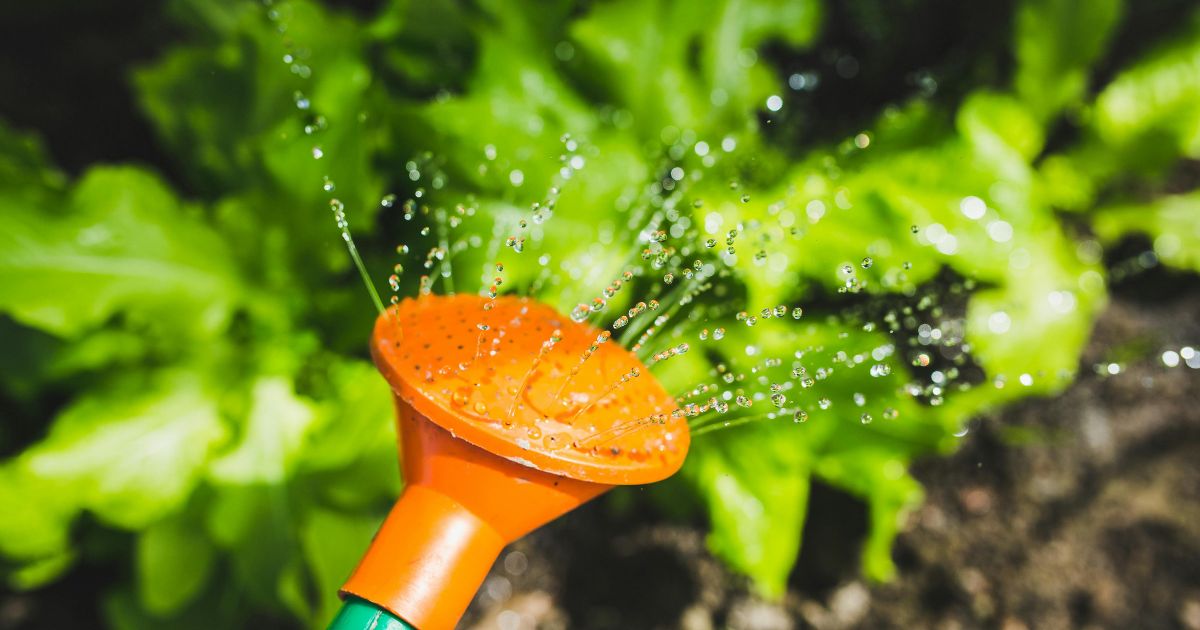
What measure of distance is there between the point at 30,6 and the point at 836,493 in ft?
4.77

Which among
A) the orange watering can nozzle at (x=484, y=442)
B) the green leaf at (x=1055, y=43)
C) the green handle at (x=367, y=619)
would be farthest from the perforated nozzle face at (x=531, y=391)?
the green leaf at (x=1055, y=43)

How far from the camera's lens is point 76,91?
4.40ft

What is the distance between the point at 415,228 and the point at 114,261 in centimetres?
35

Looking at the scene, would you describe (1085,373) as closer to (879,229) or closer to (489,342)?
(879,229)

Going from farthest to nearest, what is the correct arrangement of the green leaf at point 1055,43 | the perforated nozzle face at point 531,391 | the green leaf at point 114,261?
the green leaf at point 1055,43
the green leaf at point 114,261
the perforated nozzle face at point 531,391

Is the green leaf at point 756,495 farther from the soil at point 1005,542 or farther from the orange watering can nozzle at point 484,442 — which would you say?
the orange watering can nozzle at point 484,442

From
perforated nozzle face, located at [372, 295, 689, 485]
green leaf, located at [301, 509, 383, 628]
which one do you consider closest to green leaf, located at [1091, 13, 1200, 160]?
Result: perforated nozzle face, located at [372, 295, 689, 485]

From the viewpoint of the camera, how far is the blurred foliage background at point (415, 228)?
3.01 ft

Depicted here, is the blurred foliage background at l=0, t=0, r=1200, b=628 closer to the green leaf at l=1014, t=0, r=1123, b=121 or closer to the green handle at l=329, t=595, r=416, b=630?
the green leaf at l=1014, t=0, r=1123, b=121

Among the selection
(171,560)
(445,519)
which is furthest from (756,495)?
(171,560)

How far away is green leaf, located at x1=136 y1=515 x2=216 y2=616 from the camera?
0.99 metres

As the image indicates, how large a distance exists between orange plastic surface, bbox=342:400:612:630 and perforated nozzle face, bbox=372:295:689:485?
0.11 ft

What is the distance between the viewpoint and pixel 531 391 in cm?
50

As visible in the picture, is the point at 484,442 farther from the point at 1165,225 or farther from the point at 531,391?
the point at 1165,225
